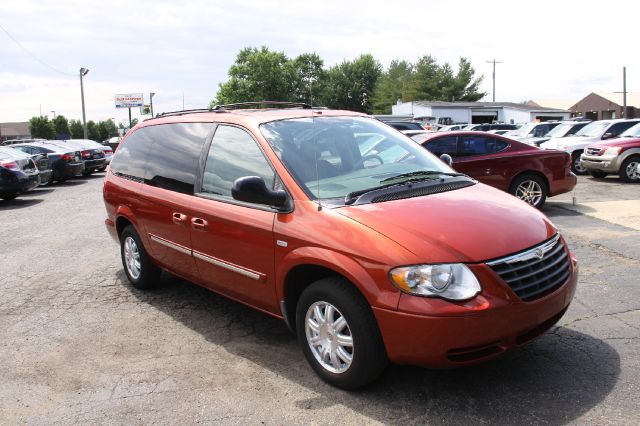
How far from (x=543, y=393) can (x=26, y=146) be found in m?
19.6

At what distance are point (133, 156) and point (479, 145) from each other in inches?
256

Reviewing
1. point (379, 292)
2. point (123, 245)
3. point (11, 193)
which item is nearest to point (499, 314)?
point (379, 292)

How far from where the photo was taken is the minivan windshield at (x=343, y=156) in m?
3.80

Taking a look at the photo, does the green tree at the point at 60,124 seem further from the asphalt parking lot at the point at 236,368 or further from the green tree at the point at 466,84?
the asphalt parking lot at the point at 236,368

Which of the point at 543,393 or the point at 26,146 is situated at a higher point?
the point at 26,146

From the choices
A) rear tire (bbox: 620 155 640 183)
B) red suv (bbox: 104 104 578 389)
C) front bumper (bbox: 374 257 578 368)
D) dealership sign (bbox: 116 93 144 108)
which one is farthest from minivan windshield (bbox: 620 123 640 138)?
dealership sign (bbox: 116 93 144 108)

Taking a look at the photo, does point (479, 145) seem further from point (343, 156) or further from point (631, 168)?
point (343, 156)

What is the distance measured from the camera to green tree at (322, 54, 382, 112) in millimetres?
97500

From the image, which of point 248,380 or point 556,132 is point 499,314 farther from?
point 556,132

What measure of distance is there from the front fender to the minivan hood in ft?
0.71

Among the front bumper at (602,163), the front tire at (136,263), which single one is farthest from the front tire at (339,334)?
the front bumper at (602,163)

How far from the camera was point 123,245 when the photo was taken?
590 cm

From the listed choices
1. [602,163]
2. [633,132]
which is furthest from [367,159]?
[633,132]

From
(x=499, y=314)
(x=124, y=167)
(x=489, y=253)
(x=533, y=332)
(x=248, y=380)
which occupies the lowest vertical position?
(x=248, y=380)
